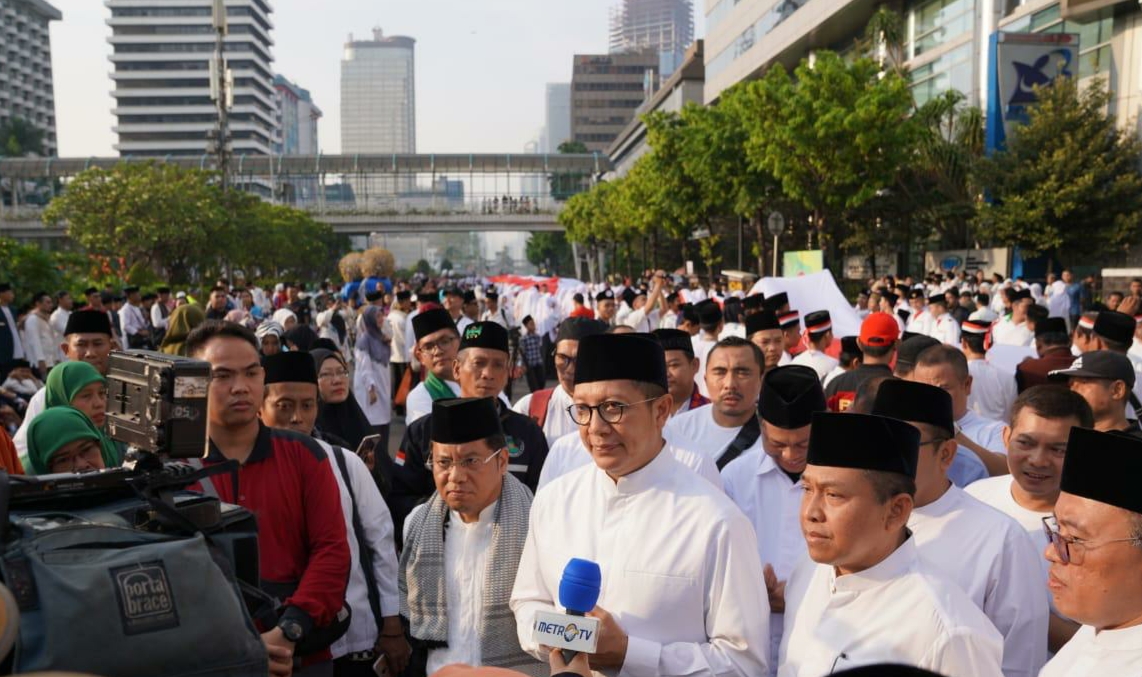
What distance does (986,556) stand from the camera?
10.5ft

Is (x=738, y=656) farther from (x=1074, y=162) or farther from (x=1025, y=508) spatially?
(x=1074, y=162)

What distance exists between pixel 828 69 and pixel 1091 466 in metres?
24.3

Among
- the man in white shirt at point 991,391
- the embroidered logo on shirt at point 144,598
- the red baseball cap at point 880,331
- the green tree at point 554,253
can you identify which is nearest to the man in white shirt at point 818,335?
the red baseball cap at point 880,331

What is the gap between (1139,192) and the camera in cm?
2712

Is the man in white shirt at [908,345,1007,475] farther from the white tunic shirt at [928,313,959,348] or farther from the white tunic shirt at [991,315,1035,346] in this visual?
the white tunic shirt at [928,313,959,348]

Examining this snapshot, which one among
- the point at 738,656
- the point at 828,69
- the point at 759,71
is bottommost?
the point at 738,656

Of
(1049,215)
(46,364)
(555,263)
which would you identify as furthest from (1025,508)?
(555,263)

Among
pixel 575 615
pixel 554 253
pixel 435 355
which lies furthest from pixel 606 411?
pixel 554 253

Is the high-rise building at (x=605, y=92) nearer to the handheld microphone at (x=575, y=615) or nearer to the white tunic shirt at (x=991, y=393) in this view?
the white tunic shirt at (x=991, y=393)

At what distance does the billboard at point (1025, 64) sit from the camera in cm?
2844

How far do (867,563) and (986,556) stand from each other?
71 centimetres

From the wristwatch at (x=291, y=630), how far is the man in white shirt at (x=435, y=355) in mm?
2982

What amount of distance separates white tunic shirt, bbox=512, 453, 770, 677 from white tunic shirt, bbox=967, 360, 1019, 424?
448 cm

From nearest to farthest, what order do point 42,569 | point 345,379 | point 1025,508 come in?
point 42,569, point 1025,508, point 345,379
